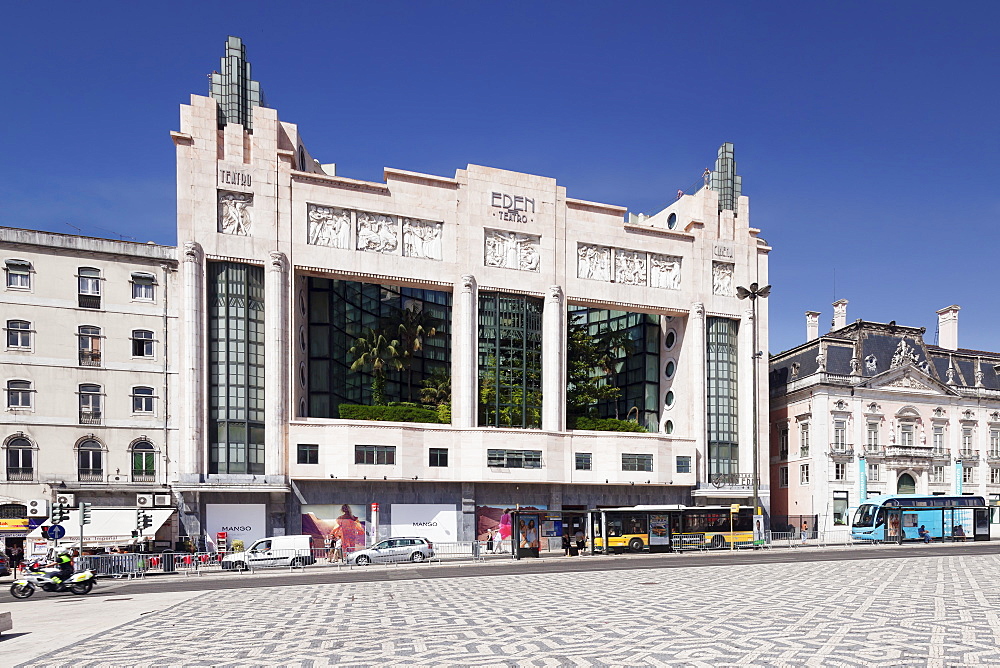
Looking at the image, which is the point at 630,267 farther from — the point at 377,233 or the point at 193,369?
the point at 193,369

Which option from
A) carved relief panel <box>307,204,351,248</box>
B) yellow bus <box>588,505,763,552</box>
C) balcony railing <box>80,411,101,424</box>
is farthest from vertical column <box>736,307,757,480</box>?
balcony railing <box>80,411,101,424</box>

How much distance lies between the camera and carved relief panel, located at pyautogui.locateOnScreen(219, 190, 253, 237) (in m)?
57.0

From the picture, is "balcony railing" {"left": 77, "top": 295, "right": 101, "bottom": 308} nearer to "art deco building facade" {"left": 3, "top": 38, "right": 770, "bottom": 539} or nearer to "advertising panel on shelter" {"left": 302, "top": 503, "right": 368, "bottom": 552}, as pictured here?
"art deco building facade" {"left": 3, "top": 38, "right": 770, "bottom": 539}

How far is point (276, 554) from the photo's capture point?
46.5 meters

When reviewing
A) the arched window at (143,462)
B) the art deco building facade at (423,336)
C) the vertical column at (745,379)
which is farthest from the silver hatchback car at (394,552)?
the vertical column at (745,379)

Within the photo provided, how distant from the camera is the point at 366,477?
5725 cm

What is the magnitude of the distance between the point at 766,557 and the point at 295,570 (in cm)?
2383

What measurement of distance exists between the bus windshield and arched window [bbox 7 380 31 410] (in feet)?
184

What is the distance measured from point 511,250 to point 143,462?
1133 inches

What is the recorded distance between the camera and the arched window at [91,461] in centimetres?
5184

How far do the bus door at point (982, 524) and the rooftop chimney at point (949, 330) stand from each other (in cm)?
2597

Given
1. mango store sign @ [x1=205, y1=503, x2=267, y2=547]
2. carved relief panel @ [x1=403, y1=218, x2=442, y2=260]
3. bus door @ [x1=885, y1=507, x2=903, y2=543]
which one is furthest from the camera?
carved relief panel @ [x1=403, y1=218, x2=442, y2=260]

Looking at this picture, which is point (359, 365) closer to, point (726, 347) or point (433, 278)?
point (433, 278)

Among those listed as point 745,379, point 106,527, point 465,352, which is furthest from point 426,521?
point 745,379
